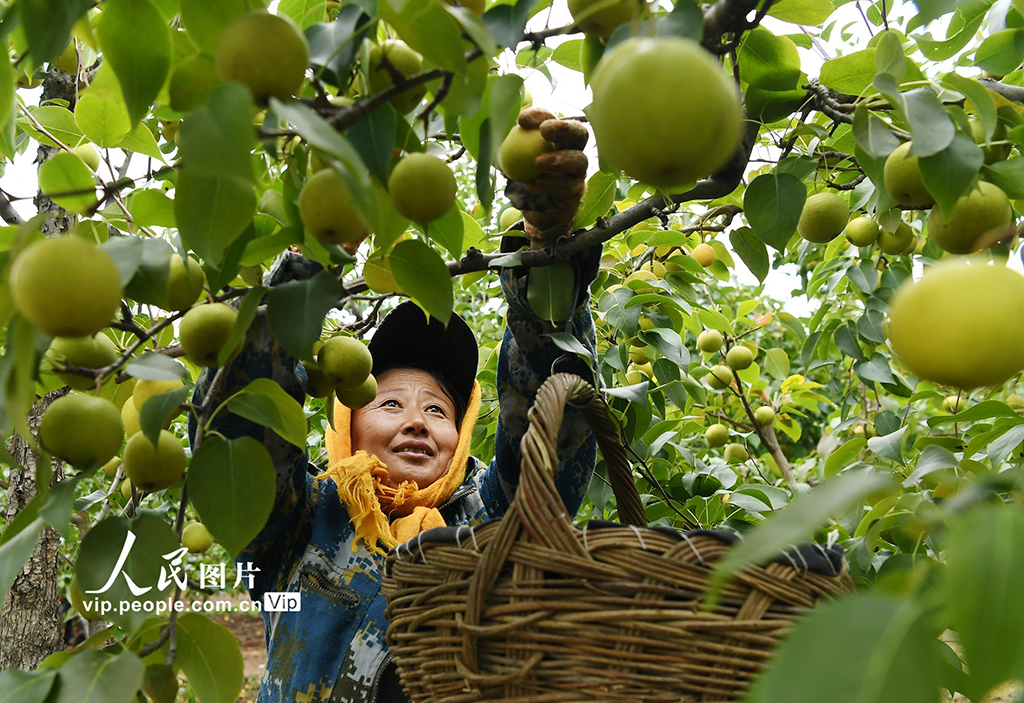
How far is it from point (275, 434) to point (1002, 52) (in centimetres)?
109

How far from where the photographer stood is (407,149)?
26.6 inches

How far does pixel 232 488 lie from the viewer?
661 mm

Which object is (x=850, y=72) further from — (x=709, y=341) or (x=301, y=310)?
(x=709, y=341)

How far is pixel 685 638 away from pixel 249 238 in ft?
1.53

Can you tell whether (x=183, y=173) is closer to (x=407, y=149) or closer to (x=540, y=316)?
(x=407, y=149)

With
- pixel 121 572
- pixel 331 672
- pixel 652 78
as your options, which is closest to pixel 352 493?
pixel 331 672

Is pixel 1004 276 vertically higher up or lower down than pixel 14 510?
lower down

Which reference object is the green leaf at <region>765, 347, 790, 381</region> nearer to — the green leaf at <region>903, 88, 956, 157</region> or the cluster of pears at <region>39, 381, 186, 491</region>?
the green leaf at <region>903, 88, 956, 157</region>

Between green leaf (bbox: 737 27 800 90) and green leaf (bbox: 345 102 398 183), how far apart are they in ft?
1.40

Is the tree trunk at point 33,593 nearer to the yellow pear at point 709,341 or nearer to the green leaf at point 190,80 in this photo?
the green leaf at point 190,80

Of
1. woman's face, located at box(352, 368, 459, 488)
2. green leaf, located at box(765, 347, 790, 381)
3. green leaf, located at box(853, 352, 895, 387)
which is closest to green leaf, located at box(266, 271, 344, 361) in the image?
woman's face, located at box(352, 368, 459, 488)

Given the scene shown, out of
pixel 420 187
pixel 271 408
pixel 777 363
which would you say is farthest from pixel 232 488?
pixel 777 363

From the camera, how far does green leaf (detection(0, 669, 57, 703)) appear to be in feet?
1.98

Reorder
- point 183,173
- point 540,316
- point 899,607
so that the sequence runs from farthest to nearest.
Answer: point 540,316, point 183,173, point 899,607
